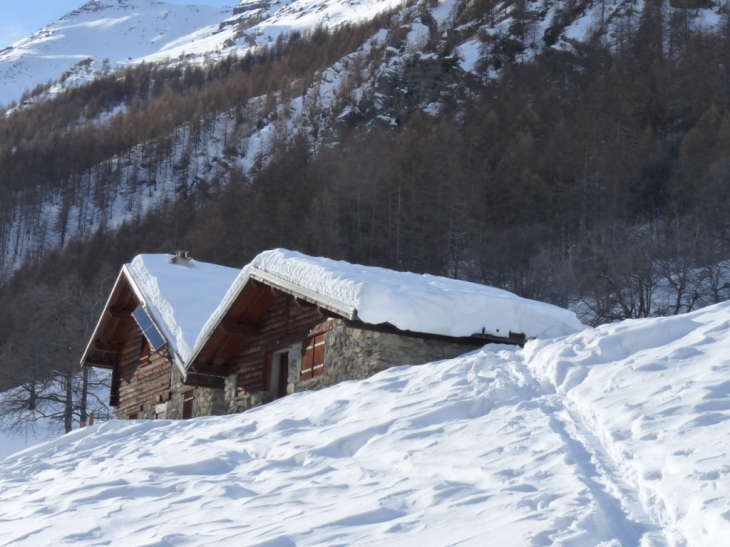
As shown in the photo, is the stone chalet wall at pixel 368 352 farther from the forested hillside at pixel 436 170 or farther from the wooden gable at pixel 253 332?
the forested hillside at pixel 436 170

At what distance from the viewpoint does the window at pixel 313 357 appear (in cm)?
1504

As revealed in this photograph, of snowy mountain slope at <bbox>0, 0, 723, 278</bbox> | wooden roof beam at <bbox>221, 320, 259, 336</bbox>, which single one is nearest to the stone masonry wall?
wooden roof beam at <bbox>221, 320, 259, 336</bbox>

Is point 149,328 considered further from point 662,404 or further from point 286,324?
point 662,404

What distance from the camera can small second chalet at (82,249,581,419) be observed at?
13.5 metres

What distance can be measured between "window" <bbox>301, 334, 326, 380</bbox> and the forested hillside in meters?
16.3

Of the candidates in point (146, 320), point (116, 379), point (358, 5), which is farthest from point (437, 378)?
point (358, 5)

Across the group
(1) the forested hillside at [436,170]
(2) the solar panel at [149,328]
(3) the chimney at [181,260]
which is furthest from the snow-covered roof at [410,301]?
(1) the forested hillside at [436,170]

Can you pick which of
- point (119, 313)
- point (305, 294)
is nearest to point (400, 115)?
point (119, 313)

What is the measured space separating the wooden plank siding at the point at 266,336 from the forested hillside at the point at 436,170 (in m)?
15.5

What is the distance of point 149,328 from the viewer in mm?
20891

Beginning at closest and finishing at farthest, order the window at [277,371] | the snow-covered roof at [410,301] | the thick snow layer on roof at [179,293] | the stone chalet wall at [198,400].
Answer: the snow-covered roof at [410,301] < the window at [277,371] < the stone chalet wall at [198,400] < the thick snow layer on roof at [179,293]

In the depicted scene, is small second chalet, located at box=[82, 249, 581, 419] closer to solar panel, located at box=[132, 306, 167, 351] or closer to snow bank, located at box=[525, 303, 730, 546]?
solar panel, located at box=[132, 306, 167, 351]

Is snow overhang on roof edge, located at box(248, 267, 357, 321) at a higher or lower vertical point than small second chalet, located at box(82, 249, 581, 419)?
higher

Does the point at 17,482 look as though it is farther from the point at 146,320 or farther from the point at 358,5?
the point at 358,5
